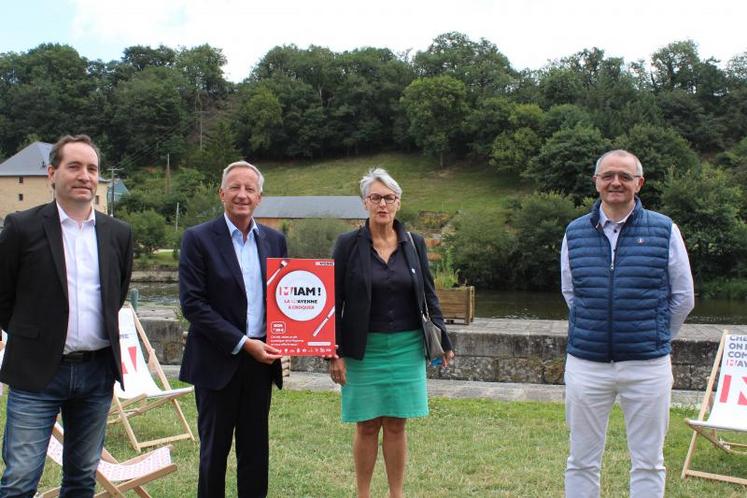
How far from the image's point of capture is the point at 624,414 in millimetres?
3539

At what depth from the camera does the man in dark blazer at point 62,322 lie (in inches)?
115

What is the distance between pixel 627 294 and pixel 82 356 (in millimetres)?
2470

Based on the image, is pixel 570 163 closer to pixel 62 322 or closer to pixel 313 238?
pixel 313 238

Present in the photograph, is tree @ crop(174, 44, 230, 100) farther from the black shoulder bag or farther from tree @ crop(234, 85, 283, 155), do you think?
the black shoulder bag

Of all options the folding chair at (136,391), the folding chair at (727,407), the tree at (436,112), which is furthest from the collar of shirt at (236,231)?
the tree at (436,112)

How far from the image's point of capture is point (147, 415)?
251 inches

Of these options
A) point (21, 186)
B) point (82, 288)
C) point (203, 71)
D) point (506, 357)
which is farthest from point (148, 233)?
point (203, 71)

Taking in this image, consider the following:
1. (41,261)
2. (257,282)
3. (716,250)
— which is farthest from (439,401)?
(716,250)

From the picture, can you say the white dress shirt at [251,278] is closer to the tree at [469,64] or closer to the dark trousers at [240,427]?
the dark trousers at [240,427]

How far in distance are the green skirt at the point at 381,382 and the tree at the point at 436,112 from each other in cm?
7546

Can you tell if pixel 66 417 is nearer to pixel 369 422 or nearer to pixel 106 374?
pixel 106 374

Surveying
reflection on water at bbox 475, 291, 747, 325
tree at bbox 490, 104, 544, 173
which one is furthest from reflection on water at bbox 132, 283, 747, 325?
tree at bbox 490, 104, 544, 173

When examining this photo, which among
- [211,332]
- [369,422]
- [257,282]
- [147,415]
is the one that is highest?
[257,282]

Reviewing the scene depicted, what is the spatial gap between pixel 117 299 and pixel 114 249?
22 centimetres
